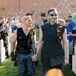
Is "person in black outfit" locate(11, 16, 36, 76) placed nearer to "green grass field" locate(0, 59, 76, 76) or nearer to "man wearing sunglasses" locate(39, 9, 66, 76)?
"man wearing sunglasses" locate(39, 9, 66, 76)

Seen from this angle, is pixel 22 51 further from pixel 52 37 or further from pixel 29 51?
pixel 52 37

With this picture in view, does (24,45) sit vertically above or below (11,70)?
above

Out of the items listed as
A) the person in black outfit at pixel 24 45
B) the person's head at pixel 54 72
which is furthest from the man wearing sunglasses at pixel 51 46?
the person in black outfit at pixel 24 45

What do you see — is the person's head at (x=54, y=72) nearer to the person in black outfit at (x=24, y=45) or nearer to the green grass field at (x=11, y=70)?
the person in black outfit at (x=24, y=45)

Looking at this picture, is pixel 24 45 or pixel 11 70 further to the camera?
pixel 11 70

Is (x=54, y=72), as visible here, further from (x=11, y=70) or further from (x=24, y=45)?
(x=11, y=70)

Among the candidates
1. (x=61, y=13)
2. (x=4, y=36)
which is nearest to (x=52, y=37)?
(x=4, y=36)

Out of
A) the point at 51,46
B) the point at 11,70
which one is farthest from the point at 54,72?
the point at 11,70

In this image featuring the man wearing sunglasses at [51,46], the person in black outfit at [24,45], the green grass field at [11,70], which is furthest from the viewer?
the green grass field at [11,70]

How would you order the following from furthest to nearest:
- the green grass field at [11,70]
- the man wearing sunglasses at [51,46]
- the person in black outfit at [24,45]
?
the green grass field at [11,70] → the person in black outfit at [24,45] → the man wearing sunglasses at [51,46]

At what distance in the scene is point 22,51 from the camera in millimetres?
7000

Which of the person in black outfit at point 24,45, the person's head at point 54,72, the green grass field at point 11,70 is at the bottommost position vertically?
the green grass field at point 11,70

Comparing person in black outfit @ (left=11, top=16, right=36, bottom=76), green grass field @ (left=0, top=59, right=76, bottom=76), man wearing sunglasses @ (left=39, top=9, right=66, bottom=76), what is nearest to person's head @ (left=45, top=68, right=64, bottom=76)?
man wearing sunglasses @ (left=39, top=9, right=66, bottom=76)

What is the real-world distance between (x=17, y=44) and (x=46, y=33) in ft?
4.08
